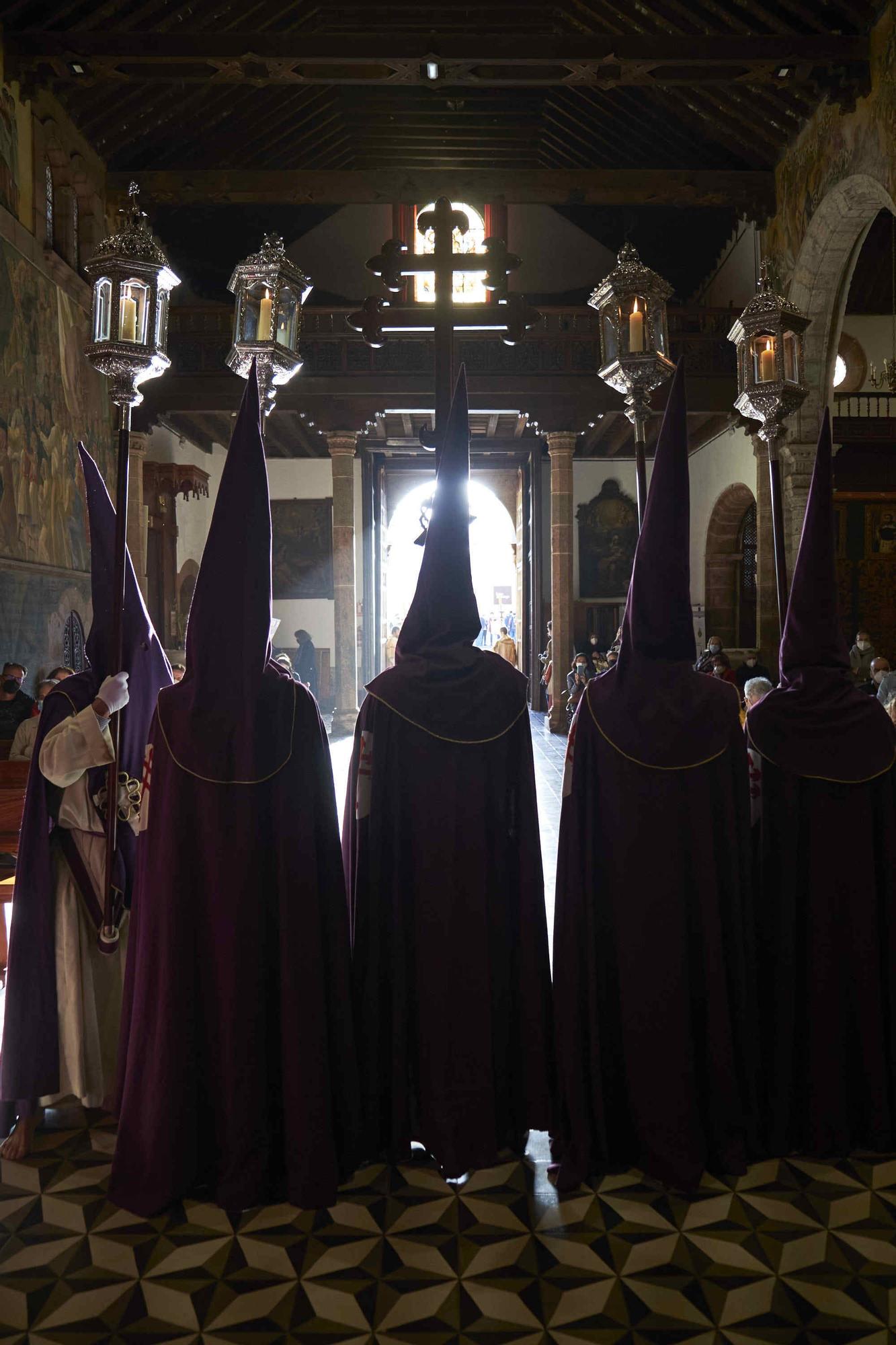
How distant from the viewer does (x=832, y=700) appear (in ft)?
9.79

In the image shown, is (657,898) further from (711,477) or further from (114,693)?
(711,477)

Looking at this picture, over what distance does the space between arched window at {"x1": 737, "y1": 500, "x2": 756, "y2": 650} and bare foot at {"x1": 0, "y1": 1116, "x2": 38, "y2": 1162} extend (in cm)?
1548

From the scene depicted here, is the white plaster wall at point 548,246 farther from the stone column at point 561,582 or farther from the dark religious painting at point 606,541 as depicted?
the stone column at point 561,582

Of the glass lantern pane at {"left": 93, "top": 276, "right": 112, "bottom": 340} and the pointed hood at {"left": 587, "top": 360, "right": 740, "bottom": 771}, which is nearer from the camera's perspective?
the pointed hood at {"left": 587, "top": 360, "right": 740, "bottom": 771}

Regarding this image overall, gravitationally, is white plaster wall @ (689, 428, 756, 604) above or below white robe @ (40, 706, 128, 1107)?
above

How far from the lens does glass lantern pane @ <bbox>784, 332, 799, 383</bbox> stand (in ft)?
12.4

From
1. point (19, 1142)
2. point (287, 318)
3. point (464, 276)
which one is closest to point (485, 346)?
point (464, 276)

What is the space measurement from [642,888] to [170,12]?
11564mm

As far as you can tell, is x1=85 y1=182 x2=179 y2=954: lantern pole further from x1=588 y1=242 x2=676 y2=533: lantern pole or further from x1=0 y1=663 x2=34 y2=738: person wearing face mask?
x1=0 y1=663 x2=34 y2=738: person wearing face mask

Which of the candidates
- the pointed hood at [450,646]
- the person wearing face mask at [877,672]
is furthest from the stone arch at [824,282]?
the pointed hood at [450,646]

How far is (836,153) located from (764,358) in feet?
28.5

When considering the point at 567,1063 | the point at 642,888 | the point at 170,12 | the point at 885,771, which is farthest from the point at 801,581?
the point at 170,12

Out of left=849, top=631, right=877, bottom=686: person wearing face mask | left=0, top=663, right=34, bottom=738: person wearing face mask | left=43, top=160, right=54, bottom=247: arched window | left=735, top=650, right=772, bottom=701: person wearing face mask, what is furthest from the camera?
left=849, top=631, right=877, bottom=686: person wearing face mask

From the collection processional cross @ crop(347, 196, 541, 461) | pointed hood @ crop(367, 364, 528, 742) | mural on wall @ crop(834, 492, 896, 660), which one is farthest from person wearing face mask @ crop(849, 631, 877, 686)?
pointed hood @ crop(367, 364, 528, 742)
